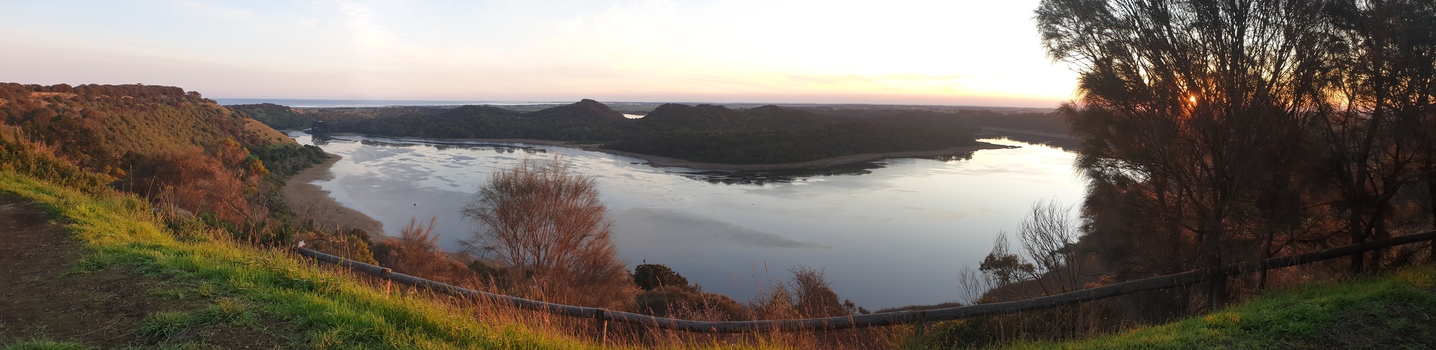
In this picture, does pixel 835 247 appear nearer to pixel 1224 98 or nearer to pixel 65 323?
pixel 1224 98

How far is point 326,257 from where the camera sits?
5.47 metres

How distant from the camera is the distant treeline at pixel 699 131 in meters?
56.8

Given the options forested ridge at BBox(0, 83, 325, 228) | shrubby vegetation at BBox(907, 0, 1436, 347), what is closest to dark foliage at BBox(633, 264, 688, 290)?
forested ridge at BBox(0, 83, 325, 228)

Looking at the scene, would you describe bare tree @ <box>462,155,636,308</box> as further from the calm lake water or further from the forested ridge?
the forested ridge

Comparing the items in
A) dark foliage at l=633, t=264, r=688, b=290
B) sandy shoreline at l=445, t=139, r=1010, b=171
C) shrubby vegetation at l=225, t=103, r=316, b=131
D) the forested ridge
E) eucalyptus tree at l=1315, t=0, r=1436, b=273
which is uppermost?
eucalyptus tree at l=1315, t=0, r=1436, b=273

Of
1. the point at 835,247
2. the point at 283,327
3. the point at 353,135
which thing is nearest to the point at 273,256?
the point at 283,327

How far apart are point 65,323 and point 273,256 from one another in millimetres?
1601

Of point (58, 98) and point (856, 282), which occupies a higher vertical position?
point (58, 98)

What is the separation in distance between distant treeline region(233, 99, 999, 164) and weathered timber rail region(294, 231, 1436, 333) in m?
46.7

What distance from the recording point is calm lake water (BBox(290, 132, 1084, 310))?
63.1ft

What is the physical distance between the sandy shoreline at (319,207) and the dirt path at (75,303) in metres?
14.0

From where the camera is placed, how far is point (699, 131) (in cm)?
6781

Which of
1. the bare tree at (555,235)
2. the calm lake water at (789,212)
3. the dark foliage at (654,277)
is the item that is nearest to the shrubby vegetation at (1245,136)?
the calm lake water at (789,212)

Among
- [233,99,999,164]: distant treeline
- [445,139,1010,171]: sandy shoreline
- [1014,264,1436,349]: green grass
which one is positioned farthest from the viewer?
[233,99,999,164]: distant treeline
